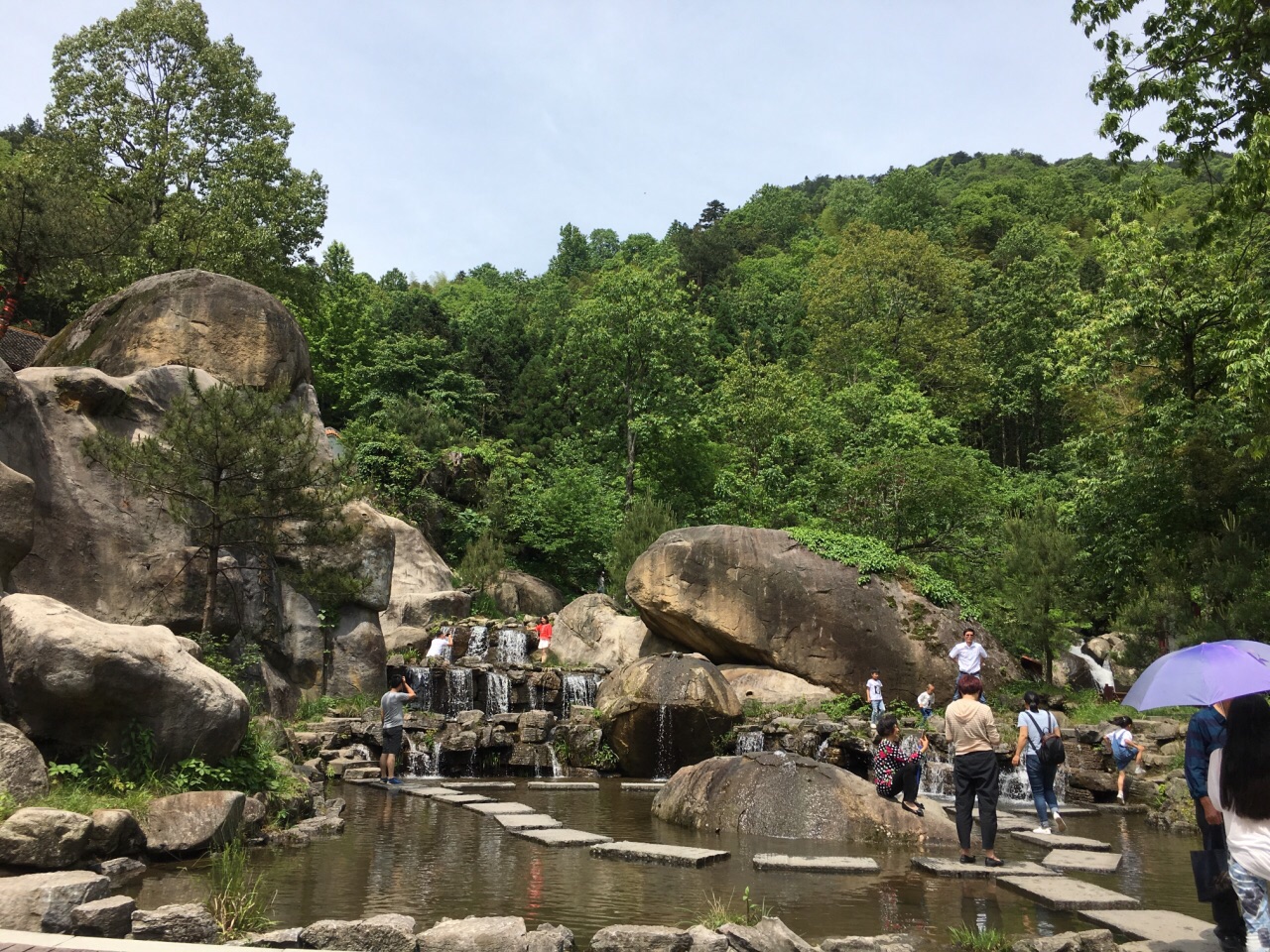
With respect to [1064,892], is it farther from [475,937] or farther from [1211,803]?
[475,937]

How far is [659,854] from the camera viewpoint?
9.23 m

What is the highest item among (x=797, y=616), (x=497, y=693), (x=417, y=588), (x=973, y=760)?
(x=417, y=588)

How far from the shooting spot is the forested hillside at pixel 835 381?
2095 centimetres

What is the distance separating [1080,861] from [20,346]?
34061 millimetres

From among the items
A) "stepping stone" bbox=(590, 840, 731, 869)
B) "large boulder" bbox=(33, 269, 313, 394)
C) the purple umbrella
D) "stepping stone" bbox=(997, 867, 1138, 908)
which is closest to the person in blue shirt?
the purple umbrella

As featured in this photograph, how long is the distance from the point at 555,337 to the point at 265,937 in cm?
4535

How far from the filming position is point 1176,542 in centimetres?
2238

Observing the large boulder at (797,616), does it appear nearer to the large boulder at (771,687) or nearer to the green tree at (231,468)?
the large boulder at (771,687)

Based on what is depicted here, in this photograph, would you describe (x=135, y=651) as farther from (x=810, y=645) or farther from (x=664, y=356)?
(x=664, y=356)

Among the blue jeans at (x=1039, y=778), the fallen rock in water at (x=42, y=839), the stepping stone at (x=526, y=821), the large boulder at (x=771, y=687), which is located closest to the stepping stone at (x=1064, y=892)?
the blue jeans at (x=1039, y=778)

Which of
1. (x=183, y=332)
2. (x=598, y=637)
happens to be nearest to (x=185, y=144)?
(x=183, y=332)

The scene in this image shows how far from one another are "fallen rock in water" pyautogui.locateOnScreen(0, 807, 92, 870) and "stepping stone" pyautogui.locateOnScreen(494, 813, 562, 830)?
453cm

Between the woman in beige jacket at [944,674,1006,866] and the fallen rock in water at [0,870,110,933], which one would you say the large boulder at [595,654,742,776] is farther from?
the fallen rock in water at [0,870,110,933]

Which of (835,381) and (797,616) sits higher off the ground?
(835,381)
